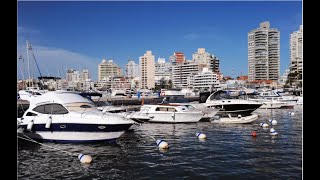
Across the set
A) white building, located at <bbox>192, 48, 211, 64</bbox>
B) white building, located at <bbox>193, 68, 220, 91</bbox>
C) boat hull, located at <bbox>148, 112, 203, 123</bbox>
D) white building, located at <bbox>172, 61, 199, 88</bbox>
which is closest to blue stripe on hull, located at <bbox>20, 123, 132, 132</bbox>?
boat hull, located at <bbox>148, 112, 203, 123</bbox>

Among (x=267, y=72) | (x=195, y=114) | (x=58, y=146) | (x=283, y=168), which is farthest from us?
(x=267, y=72)

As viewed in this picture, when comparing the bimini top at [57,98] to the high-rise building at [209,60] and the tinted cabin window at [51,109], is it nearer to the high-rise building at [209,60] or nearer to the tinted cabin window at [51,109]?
the tinted cabin window at [51,109]

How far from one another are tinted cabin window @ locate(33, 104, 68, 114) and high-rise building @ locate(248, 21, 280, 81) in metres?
172

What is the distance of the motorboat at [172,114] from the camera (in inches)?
1026

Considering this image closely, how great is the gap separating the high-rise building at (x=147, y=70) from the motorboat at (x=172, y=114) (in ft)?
486

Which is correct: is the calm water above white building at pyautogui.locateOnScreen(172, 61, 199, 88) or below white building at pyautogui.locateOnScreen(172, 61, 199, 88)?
below

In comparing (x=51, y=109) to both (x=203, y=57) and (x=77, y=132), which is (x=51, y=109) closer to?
(x=77, y=132)

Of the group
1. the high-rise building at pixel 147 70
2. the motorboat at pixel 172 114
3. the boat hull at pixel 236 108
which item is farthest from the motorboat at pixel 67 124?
the high-rise building at pixel 147 70

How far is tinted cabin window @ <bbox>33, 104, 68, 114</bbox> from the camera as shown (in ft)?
52.2

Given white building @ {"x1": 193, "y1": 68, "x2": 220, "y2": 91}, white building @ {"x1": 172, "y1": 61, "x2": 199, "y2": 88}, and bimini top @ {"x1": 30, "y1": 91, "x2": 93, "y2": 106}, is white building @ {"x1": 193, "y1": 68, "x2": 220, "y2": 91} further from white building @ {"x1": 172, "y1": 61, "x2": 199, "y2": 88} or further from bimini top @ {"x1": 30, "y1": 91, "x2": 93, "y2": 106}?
bimini top @ {"x1": 30, "y1": 91, "x2": 93, "y2": 106}
